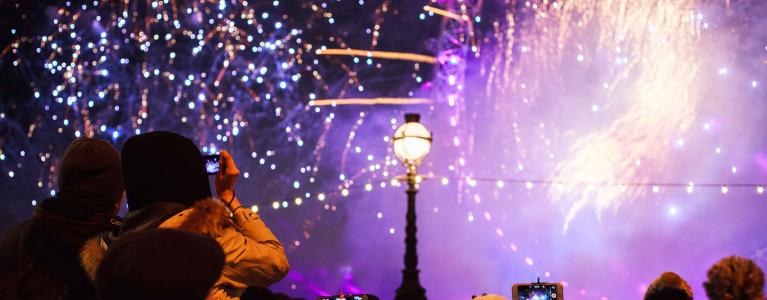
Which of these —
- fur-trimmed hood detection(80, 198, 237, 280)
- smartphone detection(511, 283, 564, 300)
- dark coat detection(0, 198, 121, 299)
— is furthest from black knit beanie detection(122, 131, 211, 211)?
smartphone detection(511, 283, 564, 300)

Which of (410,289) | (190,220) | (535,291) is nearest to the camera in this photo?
(190,220)

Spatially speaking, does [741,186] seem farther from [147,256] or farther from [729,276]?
[147,256]

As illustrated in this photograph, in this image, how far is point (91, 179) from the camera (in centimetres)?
379

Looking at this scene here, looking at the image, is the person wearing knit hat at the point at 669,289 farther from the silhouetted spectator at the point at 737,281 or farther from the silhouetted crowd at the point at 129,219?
the silhouetted crowd at the point at 129,219

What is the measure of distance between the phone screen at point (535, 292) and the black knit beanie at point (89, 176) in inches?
148

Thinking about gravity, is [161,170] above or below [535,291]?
below

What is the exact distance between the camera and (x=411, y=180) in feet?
33.5

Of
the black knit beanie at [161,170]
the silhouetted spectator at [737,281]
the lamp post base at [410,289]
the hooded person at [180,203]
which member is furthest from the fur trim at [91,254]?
the lamp post base at [410,289]

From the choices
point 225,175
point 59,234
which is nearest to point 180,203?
point 225,175

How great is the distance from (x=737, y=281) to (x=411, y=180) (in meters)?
5.85

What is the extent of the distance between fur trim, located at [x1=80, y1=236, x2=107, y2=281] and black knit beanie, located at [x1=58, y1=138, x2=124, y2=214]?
0.90ft

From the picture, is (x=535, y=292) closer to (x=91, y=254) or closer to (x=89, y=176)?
(x=89, y=176)

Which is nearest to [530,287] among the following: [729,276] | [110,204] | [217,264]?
[729,276]

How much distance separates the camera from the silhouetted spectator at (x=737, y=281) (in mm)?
4598
